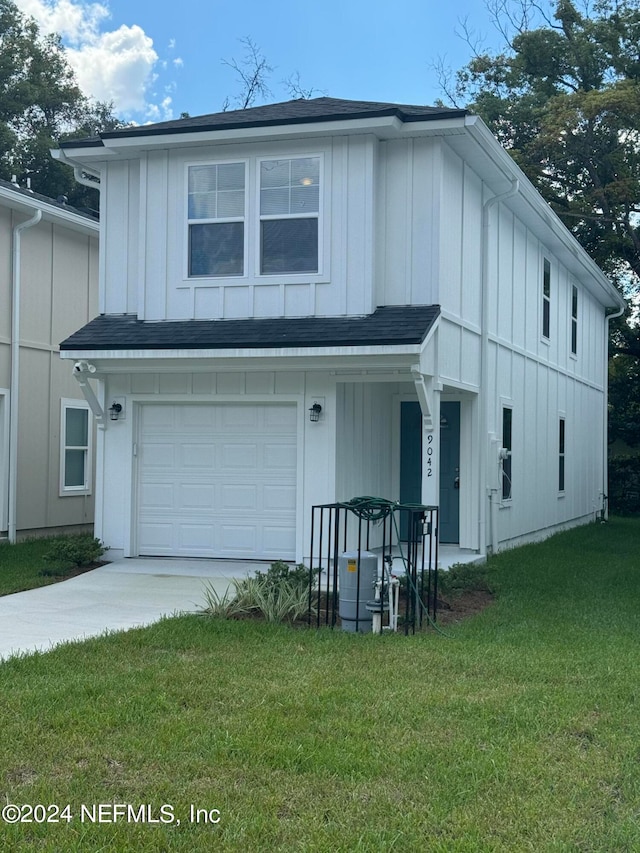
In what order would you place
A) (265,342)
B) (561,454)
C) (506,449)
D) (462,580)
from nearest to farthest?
(462,580) < (265,342) < (506,449) < (561,454)

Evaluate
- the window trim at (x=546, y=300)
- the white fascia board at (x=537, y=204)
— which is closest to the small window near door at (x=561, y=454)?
the window trim at (x=546, y=300)

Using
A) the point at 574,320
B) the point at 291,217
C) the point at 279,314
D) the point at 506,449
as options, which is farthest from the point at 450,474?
the point at 574,320

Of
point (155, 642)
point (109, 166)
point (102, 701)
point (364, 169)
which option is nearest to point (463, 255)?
point (364, 169)

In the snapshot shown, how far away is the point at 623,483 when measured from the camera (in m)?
28.9

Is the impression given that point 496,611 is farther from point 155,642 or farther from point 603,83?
point 603,83

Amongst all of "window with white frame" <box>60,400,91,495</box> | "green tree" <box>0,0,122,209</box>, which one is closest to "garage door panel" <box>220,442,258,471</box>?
"window with white frame" <box>60,400,91,495</box>

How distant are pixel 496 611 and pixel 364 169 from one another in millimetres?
5432

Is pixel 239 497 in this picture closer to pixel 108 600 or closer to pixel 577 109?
pixel 108 600

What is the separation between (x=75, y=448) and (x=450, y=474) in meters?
6.69

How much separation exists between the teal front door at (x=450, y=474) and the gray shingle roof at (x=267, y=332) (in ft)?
11.0

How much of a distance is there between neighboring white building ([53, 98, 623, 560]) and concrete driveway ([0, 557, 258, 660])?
739 mm

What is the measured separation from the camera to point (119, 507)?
42.8 ft

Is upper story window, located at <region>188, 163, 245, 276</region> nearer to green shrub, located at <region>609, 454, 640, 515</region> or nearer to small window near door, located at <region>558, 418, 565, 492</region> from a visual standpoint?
small window near door, located at <region>558, 418, 565, 492</region>

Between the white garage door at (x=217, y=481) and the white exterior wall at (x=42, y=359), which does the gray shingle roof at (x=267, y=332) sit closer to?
the white garage door at (x=217, y=481)
